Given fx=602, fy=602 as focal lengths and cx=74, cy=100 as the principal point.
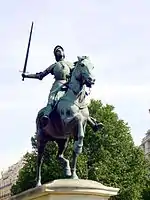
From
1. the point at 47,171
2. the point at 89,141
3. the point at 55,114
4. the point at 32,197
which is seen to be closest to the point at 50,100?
the point at 55,114

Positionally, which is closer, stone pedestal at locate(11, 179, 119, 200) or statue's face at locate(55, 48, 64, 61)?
stone pedestal at locate(11, 179, 119, 200)

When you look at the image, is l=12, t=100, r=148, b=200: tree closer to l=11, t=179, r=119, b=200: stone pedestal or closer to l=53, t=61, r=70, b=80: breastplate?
l=53, t=61, r=70, b=80: breastplate

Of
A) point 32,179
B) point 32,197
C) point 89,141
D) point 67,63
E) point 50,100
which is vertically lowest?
point 32,197

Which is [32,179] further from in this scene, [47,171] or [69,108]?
[69,108]

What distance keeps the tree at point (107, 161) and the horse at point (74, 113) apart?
2975 centimetres

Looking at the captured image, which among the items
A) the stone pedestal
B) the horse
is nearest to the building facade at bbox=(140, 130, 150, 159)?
the horse

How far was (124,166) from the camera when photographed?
A: 4762 centimetres

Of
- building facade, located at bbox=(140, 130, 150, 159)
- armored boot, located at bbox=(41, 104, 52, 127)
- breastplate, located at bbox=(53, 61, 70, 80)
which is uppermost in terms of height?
building facade, located at bbox=(140, 130, 150, 159)

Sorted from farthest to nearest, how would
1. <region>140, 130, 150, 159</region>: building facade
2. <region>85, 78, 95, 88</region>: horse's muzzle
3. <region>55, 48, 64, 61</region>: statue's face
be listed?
1. <region>140, 130, 150, 159</region>: building facade
2. <region>55, 48, 64, 61</region>: statue's face
3. <region>85, 78, 95, 88</region>: horse's muzzle

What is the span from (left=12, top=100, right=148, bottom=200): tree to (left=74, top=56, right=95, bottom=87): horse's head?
98.6ft

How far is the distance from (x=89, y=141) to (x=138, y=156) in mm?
5043

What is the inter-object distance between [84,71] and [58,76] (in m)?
1.15

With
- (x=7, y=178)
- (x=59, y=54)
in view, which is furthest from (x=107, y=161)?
(x=7, y=178)

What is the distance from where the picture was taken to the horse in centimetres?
1285
